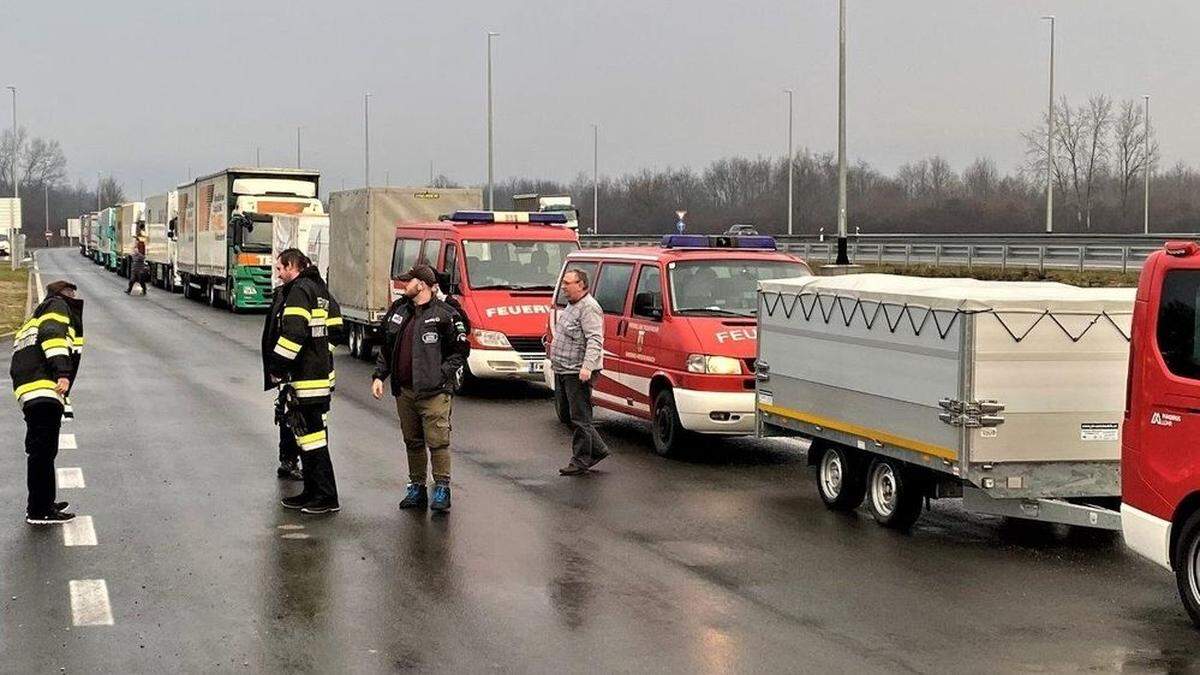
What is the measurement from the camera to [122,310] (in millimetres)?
41188

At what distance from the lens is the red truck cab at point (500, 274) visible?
19.5 metres

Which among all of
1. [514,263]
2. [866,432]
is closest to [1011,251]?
[514,263]

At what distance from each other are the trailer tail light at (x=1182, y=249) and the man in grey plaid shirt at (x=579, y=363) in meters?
Answer: 5.78

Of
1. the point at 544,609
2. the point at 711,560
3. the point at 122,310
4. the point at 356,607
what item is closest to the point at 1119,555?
the point at 711,560

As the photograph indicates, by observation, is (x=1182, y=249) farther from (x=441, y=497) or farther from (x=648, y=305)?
(x=648, y=305)

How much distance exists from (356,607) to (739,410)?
6078 millimetres

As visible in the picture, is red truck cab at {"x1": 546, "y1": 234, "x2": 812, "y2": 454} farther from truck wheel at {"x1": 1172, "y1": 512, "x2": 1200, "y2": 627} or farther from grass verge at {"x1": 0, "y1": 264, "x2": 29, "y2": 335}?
grass verge at {"x1": 0, "y1": 264, "x2": 29, "y2": 335}

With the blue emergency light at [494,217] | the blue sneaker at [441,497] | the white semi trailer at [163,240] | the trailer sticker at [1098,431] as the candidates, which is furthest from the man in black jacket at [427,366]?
the white semi trailer at [163,240]

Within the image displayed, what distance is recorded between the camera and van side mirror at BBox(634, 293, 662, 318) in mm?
14502

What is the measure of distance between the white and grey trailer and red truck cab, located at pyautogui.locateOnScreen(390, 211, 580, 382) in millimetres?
9218

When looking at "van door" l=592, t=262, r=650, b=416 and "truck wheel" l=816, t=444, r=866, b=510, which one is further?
"van door" l=592, t=262, r=650, b=416

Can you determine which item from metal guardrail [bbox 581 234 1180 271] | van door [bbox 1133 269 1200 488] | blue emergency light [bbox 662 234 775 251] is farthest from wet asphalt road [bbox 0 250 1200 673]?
metal guardrail [bbox 581 234 1180 271]

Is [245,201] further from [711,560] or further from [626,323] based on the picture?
[711,560]

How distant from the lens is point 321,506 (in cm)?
1119
